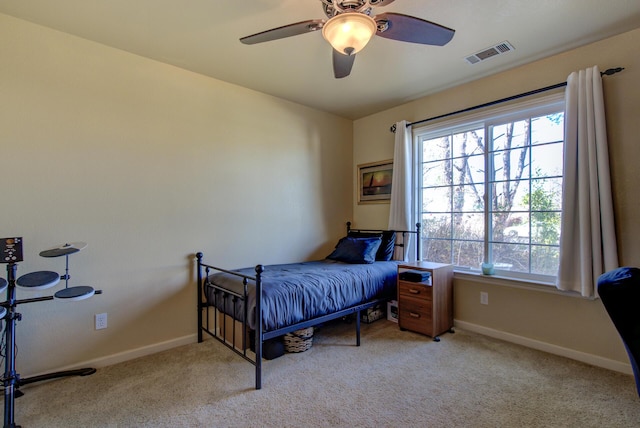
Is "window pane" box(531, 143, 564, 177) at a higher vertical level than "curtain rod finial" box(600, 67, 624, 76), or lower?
lower

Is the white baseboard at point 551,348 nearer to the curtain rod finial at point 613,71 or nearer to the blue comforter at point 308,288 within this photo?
the blue comforter at point 308,288

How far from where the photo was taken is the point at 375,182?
4.10 metres

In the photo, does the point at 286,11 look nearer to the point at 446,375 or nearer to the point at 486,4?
the point at 486,4

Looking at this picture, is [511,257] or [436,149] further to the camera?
[436,149]

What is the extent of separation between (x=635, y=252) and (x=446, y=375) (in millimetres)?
1654

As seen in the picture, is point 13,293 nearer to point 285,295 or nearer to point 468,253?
point 285,295

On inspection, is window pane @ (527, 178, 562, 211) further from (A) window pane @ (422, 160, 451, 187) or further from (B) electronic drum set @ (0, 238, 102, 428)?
(B) electronic drum set @ (0, 238, 102, 428)

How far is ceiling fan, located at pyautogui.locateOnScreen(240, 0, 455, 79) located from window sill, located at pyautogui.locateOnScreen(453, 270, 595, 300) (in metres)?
2.15

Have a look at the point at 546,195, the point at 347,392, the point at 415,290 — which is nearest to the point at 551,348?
the point at 415,290

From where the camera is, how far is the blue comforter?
2285 millimetres

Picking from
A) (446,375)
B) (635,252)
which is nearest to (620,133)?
(635,252)

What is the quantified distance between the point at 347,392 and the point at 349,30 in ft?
7.02

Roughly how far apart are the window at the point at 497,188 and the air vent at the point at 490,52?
21.1 inches

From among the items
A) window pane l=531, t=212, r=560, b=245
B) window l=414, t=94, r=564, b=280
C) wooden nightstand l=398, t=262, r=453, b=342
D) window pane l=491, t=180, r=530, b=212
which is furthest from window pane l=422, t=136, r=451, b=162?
wooden nightstand l=398, t=262, r=453, b=342
